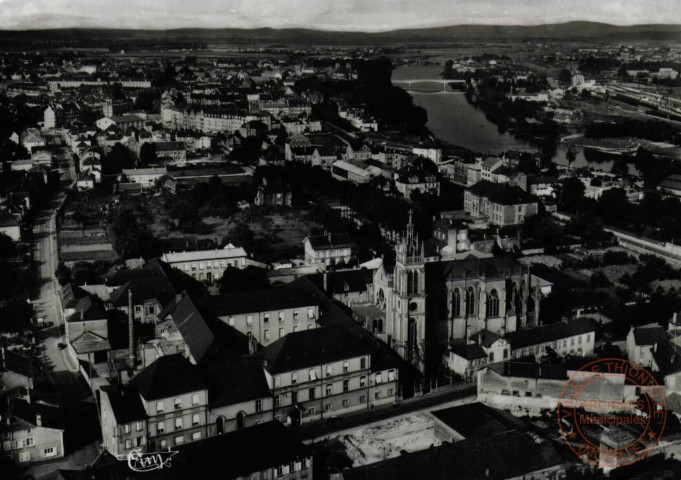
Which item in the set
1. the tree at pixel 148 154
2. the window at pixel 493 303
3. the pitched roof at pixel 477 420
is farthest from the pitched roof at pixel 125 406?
the tree at pixel 148 154

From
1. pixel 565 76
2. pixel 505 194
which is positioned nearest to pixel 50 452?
pixel 505 194

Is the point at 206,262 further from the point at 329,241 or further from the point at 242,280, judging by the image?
the point at 329,241

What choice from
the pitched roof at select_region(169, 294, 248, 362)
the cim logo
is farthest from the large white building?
the cim logo

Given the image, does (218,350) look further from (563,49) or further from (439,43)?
(563,49)

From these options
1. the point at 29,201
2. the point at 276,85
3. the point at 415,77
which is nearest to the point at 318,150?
the point at 29,201

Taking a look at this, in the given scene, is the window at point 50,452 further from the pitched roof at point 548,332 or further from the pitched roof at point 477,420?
the pitched roof at point 548,332

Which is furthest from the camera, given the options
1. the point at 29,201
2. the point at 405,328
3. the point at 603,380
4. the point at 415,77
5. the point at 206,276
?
the point at 415,77

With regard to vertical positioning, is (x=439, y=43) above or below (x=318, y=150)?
above
